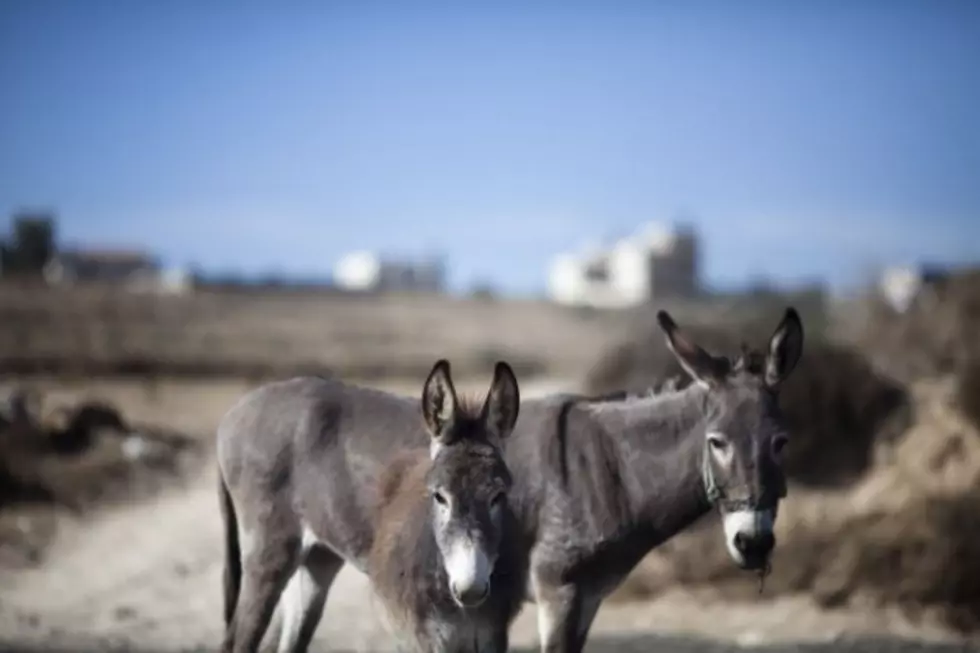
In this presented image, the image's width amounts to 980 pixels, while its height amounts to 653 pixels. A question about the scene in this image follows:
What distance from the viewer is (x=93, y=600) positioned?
12414 millimetres

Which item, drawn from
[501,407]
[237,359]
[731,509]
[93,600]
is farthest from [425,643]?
[237,359]

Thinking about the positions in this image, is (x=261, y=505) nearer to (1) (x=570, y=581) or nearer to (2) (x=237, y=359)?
(1) (x=570, y=581)

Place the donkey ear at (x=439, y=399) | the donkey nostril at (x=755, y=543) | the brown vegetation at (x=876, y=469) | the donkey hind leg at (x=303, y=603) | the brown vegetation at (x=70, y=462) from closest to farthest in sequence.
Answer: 1. the donkey ear at (x=439, y=399)
2. the donkey nostril at (x=755, y=543)
3. the donkey hind leg at (x=303, y=603)
4. the brown vegetation at (x=876, y=469)
5. the brown vegetation at (x=70, y=462)

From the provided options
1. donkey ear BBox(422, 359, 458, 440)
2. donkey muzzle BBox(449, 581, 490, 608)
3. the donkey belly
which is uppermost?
donkey ear BBox(422, 359, 458, 440)

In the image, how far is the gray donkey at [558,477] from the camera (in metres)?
6.67

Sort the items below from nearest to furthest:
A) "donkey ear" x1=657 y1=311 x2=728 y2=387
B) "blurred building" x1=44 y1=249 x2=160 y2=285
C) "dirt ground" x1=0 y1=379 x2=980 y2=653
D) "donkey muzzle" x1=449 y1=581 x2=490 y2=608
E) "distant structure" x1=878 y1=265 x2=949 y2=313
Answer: "donkey muzzle" x1=449 y1=581 x2=490 y2=608
"donkey ear" x1=657 y1=311 x2=728 y2=387
"dirt ground" x1=0 y1=379 x2=980 y2=653
"distant structure" x1=878 y1=265 x2=949 y2=313
"blurred building" x1=44 y1=249 x2=160 y2=285

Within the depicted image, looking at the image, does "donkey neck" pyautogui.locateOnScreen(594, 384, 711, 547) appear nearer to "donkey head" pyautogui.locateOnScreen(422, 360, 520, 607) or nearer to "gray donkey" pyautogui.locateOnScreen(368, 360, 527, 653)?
"gray donkey" pyautogui.locateOnScreen(368, 360, 527, 653)

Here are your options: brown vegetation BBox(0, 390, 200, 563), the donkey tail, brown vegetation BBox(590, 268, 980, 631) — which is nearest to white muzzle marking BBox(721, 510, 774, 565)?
the donkey tail

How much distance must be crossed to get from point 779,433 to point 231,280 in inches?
1531

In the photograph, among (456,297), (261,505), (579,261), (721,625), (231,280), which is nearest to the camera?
(261,505)

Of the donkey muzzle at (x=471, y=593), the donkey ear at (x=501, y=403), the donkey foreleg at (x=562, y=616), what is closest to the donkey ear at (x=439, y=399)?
the donkey ear at (x=501, y=403)

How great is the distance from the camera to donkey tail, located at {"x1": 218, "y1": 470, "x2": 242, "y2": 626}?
25.6ft

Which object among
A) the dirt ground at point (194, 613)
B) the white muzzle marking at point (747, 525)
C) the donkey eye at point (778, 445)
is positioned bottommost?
the dirt ground at point (194, 613)

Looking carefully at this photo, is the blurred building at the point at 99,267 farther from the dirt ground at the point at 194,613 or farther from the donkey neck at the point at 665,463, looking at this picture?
the donkey neck at the point at 665,463
